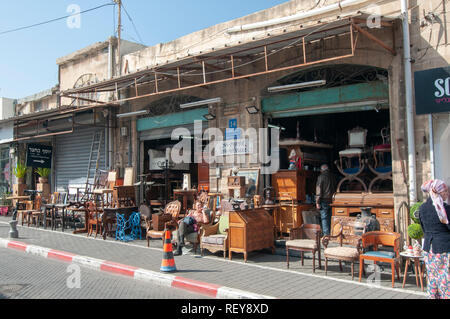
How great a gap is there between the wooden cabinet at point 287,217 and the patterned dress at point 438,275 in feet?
17.0

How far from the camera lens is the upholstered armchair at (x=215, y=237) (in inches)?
343

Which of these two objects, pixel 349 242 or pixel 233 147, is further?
pixel 233 147

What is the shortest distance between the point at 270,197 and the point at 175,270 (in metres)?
3.78

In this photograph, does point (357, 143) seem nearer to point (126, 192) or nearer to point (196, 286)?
point (196, 286)

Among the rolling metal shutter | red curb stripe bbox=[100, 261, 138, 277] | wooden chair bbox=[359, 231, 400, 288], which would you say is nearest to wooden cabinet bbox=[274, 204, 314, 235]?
wooden chair bbox=[359, 231, 400, 288]

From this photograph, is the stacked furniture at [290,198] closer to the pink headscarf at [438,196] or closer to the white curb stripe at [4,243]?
the pink headscarf at [438,196]

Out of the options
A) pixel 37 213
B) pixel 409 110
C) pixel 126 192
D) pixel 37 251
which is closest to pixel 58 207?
pixel 37 213

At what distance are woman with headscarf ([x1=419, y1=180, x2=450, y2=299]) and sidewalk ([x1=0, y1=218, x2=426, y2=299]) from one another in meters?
1.12

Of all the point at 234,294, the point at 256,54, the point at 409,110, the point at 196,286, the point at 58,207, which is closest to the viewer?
the point at 234,294

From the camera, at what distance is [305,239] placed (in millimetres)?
8133

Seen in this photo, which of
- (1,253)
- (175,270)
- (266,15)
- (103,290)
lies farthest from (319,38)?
(1,253)

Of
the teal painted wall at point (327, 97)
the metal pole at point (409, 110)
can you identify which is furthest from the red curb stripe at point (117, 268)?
the metal pole at point (409, 110)

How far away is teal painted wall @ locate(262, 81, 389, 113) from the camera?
8.84 meters

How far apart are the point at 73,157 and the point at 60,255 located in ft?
29.3
